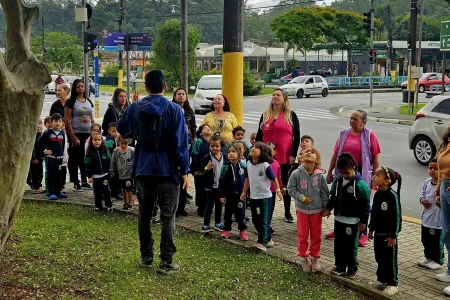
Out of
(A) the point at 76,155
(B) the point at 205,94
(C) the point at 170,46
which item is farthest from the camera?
(C) the point at 170,46

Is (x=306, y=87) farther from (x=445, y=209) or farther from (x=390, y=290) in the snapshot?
(x=390, y=290)

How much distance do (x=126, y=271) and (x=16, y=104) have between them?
1.74 meters

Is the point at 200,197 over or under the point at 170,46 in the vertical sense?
under

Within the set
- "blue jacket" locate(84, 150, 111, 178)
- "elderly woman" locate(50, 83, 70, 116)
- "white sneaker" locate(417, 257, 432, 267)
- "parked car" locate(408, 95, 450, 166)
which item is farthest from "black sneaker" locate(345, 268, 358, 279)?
"parked car" locate(408, 95, 450, 166)

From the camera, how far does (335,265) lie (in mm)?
5719

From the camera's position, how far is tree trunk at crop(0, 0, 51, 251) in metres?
4.56

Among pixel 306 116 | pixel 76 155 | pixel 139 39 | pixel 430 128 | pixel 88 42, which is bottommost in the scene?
pixel 306 116

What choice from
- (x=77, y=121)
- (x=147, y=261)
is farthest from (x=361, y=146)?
(x=77, y=121)

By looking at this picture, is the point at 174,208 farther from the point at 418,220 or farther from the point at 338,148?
the point at 418,220

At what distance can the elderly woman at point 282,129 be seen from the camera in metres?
7.47

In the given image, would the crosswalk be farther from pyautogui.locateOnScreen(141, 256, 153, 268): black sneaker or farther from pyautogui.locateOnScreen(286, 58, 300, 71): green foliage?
pyautogui.locateOnScreen(286, 58, 300, 71): green foliage

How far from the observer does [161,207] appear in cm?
540

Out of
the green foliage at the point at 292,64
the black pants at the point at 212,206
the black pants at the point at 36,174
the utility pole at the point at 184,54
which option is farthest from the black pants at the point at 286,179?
the green foliage at the point at 292,64

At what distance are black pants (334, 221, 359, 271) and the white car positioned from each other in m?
32.6
